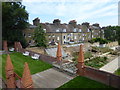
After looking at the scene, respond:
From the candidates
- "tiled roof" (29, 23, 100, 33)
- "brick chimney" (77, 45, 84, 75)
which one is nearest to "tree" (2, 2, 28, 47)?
"tiled roof" (29, 23, 100, 33)

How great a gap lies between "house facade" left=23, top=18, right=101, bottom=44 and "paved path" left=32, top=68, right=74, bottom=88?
22.4 m

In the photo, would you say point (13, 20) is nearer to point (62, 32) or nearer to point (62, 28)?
point (62, 32)

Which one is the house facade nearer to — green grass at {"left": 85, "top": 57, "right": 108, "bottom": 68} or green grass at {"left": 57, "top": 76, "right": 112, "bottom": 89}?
green grass at {"left": 85, "top": 57, "right": 108, "bottom": 68}

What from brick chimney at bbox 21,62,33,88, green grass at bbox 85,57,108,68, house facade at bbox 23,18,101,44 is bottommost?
A: green grass at bbox 85,57,108,68

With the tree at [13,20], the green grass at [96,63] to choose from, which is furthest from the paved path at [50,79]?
the tree at [13,20]

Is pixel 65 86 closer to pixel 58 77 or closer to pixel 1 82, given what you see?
pixel 58 77

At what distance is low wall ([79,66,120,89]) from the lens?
9906 millimetres

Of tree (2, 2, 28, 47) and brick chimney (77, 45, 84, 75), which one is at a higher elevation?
tree (2, 2, 28, 47)

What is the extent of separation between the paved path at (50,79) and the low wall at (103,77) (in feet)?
6.39

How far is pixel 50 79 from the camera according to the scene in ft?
40.5

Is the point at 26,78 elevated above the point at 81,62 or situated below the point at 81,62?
below

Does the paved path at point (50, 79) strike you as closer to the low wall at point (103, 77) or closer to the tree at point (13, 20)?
the low wall at point (103, 77)

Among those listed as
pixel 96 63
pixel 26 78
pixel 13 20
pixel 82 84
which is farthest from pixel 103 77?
pixel 13 20

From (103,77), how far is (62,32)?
30967 mm
